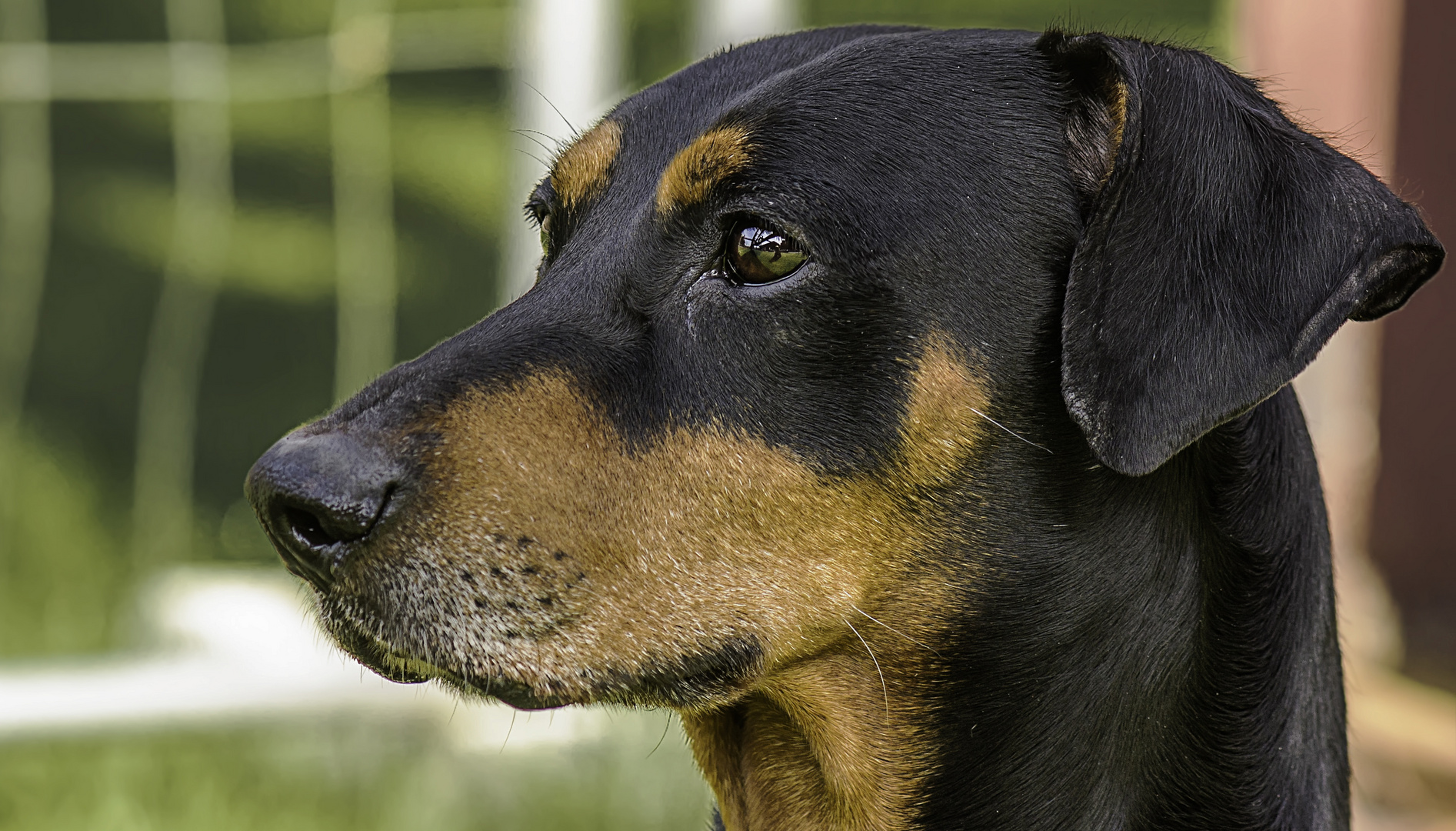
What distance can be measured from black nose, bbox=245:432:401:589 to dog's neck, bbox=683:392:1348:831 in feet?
2.62

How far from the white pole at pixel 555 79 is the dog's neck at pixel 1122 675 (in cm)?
327

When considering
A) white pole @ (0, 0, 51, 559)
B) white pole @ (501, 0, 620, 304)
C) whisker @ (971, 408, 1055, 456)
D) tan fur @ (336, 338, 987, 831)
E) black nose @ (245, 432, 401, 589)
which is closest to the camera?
black nose @ (245, 432, 401, 589)

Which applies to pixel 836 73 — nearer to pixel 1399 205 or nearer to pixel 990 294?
pixel 990 294

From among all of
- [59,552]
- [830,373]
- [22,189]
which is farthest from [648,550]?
[22,189]

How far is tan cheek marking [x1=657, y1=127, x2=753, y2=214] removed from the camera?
8.83 feet

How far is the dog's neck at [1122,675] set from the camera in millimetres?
2688

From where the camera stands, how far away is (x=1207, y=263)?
8.23 ft

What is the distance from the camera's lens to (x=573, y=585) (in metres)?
2.53

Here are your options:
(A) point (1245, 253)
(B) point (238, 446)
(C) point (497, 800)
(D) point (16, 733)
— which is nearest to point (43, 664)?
(D) point (16, 733)

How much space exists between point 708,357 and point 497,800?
10.4 ft

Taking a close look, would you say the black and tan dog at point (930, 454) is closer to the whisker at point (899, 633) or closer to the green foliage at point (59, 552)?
the whisker at point (899, 633)

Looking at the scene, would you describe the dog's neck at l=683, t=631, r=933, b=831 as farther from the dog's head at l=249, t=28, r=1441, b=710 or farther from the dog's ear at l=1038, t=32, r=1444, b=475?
the dog's ear at l=1038, t=32, r=1444, b=475

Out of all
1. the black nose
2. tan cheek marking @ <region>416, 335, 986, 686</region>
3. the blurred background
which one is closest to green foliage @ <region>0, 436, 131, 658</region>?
the blurred background

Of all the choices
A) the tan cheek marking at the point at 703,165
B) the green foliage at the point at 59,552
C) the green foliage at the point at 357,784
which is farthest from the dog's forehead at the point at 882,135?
the green foliage at the point at 59,552
